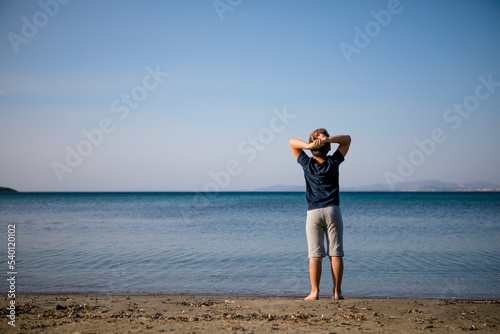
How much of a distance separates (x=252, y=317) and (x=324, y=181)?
1.90 meters

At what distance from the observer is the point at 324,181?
15.9 feet

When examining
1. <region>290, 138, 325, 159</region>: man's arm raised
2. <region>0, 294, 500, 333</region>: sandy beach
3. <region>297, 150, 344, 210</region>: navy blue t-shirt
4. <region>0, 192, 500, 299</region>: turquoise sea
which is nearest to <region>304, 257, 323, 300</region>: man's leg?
<region>0, 294, 500, 333</region>: sandy beach

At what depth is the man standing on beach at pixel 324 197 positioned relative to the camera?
4836 millimetres

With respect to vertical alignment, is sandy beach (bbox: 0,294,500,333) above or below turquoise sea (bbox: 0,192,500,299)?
above

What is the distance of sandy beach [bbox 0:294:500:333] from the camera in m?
4.03

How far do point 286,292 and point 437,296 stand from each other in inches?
106

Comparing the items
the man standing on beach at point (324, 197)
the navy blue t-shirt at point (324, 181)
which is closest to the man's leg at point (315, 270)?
the man standing on beach at point (324, 197)

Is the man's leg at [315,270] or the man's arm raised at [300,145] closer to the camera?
the man's arm raised at [300,145]

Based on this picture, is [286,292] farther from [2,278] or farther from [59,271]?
[2,278]

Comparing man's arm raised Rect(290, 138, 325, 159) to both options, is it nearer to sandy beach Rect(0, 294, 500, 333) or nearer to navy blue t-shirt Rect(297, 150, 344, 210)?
navy blue t-shirt Rect(297, 150, 344, 210)

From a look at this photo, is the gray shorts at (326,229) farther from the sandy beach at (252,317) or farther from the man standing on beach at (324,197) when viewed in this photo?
the sandy beach at (252,317)

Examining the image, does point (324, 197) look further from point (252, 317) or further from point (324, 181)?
point (252, 317)

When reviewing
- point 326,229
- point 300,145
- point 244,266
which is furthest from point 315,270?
point 244,266

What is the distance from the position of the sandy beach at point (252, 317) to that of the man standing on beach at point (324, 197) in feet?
2.02
